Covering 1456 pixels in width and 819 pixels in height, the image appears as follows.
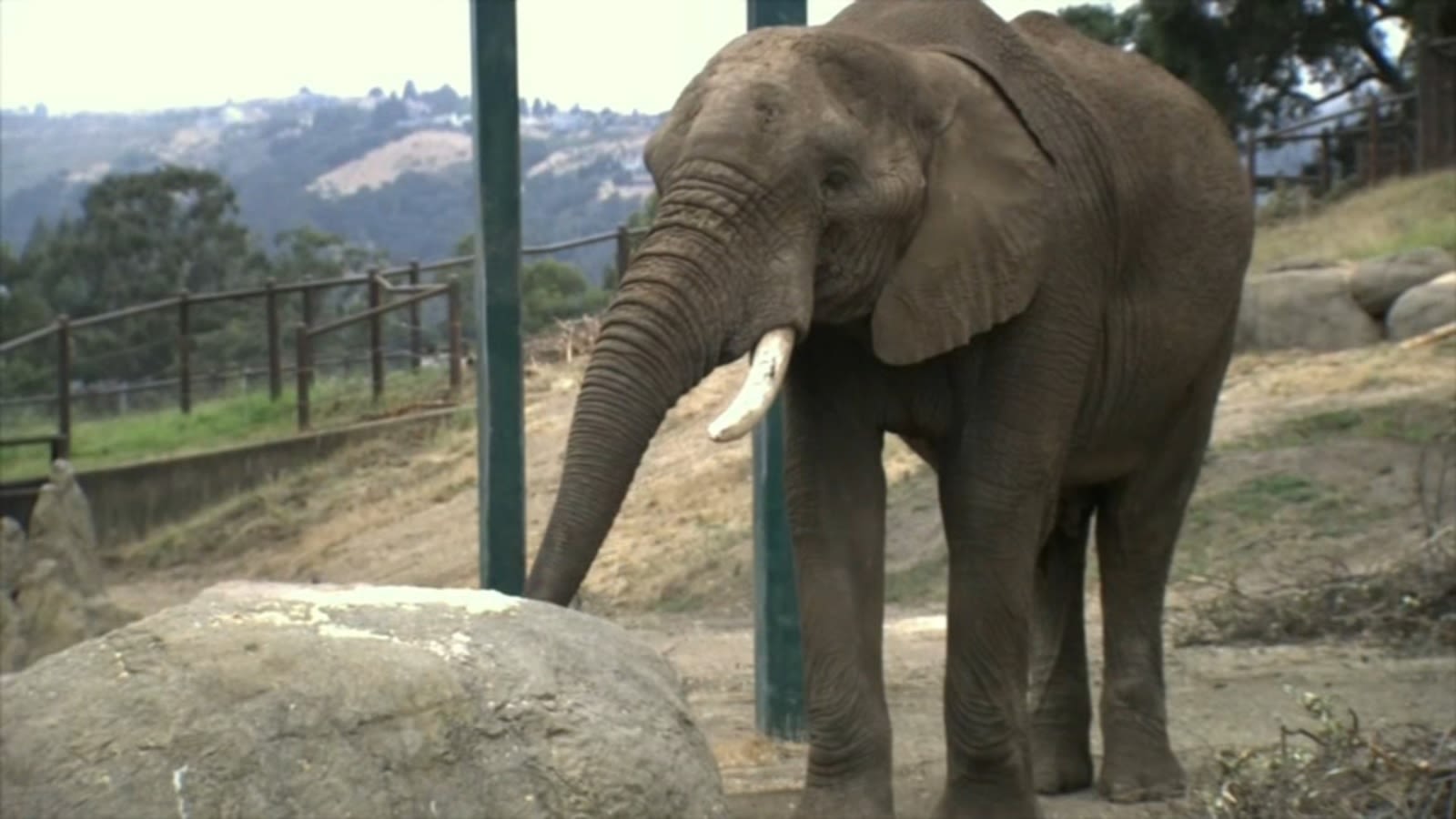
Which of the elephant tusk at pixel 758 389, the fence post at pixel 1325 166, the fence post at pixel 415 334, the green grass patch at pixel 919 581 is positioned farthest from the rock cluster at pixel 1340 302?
the fence post at pixel 1325 166

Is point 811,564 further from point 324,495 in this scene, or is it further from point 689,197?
point 324,495

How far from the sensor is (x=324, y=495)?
856 inches

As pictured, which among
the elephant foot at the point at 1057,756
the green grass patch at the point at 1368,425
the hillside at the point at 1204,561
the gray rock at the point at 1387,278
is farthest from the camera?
the gray rock at the point at 1387,278

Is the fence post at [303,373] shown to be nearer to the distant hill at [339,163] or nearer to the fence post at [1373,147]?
the distant hill at [339,163]

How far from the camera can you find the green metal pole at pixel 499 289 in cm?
836

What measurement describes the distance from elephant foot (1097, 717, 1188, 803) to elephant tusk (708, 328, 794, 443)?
224 cm

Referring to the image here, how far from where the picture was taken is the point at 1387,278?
1905 centimetres

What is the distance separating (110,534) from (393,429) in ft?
8.56

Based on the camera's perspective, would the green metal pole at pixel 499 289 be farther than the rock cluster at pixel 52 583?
No

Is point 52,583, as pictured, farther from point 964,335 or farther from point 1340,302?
point 1340,302

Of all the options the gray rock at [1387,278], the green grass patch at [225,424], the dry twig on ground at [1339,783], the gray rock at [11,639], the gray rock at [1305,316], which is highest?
the gray rock at [1387,278]

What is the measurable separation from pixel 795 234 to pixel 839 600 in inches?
43.8

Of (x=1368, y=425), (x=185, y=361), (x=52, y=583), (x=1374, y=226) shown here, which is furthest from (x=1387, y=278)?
(x=185, y=361)

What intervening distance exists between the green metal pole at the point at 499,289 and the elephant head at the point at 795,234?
2.20 meters
